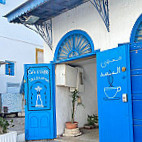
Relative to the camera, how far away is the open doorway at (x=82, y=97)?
6.93m

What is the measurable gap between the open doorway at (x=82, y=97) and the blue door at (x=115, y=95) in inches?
56.8

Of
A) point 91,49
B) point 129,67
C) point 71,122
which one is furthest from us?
point 71,122

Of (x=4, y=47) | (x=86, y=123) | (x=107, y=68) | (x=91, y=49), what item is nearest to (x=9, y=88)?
(x=4, y=47)

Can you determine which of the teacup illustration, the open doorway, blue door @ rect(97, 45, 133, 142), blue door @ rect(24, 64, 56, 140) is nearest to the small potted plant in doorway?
the open doorway

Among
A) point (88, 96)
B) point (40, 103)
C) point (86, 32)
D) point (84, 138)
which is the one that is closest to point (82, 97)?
point (88, 96)

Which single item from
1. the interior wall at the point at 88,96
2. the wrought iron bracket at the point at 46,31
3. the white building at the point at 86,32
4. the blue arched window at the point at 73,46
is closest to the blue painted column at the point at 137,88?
the white building at the point at 86,32

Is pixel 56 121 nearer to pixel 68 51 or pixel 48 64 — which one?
pixel 48 64

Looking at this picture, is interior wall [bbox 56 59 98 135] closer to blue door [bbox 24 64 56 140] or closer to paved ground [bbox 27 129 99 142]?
blue door [bbox 24 64 56 140]

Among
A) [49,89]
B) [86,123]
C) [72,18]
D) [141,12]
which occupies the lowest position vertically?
[86,123]

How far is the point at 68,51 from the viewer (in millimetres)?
6434

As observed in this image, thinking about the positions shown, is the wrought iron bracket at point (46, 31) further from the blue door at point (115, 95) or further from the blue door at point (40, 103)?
the blue door at point (115, 95)

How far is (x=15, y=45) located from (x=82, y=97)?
641 centimetres

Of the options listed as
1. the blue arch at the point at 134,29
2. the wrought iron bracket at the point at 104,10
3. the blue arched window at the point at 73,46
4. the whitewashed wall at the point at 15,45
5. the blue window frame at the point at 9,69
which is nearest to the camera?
the blue arch at the point at 134,29

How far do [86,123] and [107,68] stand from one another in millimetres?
4033
